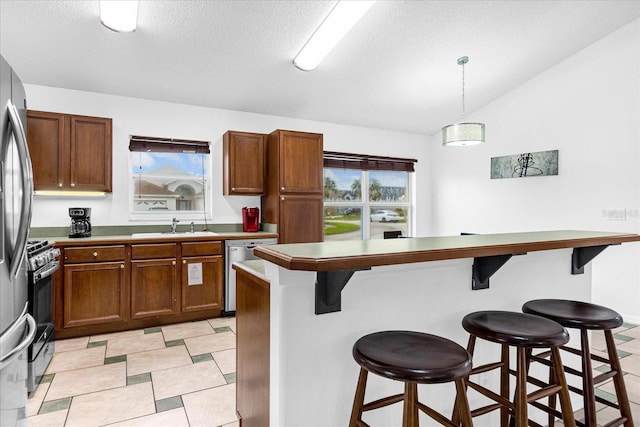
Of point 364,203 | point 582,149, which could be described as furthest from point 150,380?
point 582,149

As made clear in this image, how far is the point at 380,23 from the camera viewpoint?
337 centimetres

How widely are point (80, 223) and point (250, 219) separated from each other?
1.80 meters

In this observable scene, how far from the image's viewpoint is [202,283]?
3850mm

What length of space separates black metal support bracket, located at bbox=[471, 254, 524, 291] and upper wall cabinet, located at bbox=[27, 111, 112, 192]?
3614mm

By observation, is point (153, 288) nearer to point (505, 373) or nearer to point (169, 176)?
point (169, 176)

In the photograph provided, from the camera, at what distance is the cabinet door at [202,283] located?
3.78m

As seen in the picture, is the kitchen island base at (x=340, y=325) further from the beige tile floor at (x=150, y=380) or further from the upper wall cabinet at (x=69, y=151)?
the upper wall cabinet at (x=69, y=151)

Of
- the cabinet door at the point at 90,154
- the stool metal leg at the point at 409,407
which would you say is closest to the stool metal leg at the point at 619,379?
the stool metal leg at the point at 409,407

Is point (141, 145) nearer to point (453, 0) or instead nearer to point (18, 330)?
point (18, 330)

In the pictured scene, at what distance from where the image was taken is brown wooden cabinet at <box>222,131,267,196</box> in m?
4.31

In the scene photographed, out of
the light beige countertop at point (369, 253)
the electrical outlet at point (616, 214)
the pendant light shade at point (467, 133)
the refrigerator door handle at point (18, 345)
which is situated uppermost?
the pendant light shade at point (467, 133)

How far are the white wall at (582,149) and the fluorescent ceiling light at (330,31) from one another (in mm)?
3002

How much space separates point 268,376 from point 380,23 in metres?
3.21

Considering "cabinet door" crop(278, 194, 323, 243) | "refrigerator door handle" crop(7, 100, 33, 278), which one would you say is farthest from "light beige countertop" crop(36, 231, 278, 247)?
"refrigerator door handle" crop(7, 100, 33, 278)
